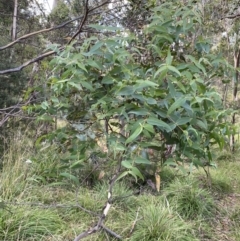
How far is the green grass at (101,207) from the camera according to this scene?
2.29 m

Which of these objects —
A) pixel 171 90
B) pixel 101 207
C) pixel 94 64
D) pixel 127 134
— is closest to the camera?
pixel 171 90

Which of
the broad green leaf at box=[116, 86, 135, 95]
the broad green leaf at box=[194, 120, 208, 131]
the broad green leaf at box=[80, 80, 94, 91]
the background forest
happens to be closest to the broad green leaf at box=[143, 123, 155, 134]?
the background forest

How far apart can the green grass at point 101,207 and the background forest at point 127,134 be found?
1 centimetres

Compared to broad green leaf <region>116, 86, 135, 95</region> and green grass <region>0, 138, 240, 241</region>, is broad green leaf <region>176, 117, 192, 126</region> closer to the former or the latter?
broad green leaf <region>116, 86, 135, 95</region>

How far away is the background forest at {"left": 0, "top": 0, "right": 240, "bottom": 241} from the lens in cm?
175

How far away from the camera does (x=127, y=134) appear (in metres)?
2.17

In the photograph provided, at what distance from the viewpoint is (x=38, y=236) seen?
2230mm

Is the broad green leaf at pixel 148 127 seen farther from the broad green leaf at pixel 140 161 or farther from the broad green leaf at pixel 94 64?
the broad green leaf at pixel 94 64

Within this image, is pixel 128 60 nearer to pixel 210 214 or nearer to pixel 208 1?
pixel 210 214

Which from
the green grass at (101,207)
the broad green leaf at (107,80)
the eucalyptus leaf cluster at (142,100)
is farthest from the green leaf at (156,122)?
the green grass at (101,207)

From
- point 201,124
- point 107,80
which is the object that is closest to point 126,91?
point 107,80

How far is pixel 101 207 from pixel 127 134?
96 cm

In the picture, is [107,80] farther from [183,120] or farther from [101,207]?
[101,207]

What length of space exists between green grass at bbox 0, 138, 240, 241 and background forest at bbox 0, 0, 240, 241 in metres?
0.01
